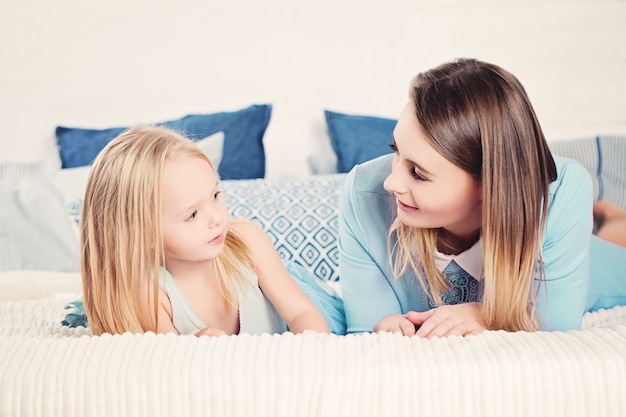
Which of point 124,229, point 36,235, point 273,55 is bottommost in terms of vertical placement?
point 36,235

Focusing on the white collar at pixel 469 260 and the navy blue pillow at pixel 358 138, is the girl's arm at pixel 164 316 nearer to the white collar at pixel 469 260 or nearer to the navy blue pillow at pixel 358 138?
the white collar at pixel 469 260

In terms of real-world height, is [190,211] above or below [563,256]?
above

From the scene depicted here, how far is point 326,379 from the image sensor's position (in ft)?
3.04

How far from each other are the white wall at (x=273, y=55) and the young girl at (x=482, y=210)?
3.96 ft

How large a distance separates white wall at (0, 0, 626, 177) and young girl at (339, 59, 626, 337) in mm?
1206

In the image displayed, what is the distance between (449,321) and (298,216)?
0.79 meters

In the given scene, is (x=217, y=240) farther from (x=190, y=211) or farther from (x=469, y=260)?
(x=469, y=260)

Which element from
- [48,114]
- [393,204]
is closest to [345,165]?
[393,204]

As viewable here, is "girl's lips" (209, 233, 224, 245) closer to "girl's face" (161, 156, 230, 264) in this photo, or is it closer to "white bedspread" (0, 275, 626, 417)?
"girl's face" (161, 156, 230, 264)

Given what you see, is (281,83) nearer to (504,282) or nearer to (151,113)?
(151,113)

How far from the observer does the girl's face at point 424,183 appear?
4.08 ft

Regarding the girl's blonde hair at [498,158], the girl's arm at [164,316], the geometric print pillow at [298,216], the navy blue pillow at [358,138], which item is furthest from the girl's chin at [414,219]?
the navy blue pillow at [358,138]

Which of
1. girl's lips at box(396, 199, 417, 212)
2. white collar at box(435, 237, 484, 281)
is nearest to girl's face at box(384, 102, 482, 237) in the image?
girl's lips at box(396, 199, 417, 212)

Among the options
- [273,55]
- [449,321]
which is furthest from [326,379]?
[273,55]
